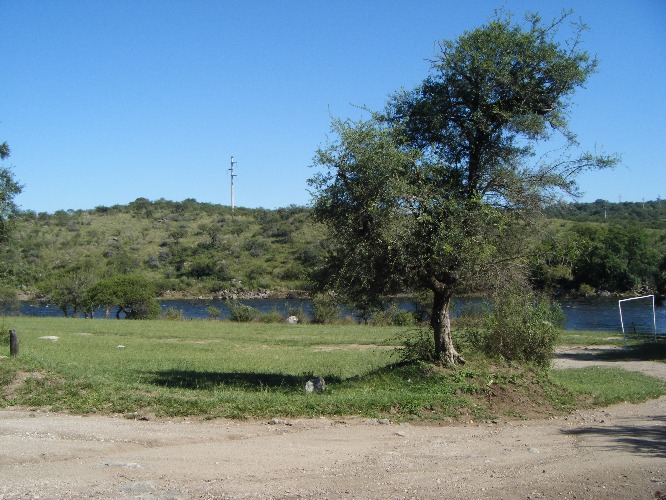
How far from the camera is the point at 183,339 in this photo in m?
29.2

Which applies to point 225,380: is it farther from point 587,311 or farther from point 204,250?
point 204,250

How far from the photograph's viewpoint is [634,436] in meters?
9.30

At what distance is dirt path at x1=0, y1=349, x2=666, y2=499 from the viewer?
661 centimetres

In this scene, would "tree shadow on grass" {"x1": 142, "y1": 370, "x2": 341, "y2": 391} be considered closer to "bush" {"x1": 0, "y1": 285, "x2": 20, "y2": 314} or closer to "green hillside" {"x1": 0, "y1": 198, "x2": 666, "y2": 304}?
"green hillside" {"x1": 0, "y1": 198, "x2": 666, "y2": 304}

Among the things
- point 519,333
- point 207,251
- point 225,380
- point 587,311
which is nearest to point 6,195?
point 225,380

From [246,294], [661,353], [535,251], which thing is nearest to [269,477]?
[535,251]

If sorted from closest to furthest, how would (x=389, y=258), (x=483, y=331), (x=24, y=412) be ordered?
(x=24, y=412) < (x=389, y=258) < (x=483, y=331)

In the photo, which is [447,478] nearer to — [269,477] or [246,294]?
[269,477]

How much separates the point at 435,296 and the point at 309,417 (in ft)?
13.3

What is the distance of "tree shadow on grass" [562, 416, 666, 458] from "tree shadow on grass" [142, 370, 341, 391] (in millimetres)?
5964

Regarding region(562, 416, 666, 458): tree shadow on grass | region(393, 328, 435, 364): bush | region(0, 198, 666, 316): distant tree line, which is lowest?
region(562, 416, 666, 458): tree shadow on grass

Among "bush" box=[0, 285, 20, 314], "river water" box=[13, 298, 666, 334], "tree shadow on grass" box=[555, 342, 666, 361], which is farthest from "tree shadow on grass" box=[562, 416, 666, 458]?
"bush" box=[0, 285, 20, 314]

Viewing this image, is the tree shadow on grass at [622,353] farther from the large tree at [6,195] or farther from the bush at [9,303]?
the bush at [9,303]

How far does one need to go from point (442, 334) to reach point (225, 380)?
5359mm
